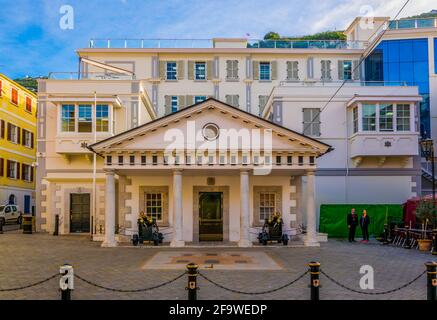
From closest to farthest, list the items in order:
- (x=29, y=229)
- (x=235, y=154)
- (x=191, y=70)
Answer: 1. (x=235, y=154)
2. (x=29, y=229)
3. (x=191, y=70)

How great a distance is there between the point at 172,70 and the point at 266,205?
20.2 m

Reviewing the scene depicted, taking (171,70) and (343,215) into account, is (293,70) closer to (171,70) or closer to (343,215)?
(171,70)

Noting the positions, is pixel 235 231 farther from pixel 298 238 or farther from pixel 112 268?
pixel 112 268

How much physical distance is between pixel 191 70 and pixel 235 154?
67.3 feet

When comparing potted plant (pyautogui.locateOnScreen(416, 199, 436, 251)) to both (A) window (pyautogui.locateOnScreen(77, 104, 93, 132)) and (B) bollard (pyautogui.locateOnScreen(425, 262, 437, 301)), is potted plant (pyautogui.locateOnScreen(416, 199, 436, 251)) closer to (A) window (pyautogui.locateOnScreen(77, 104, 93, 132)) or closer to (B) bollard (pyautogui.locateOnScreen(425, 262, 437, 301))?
(B) bollard (pyautogui.locateOnScreen(425, 262, 437, 301))

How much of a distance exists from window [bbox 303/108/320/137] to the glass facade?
946 centimetres

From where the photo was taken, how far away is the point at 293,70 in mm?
39812

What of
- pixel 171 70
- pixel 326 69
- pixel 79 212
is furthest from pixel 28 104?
pixel 326 69

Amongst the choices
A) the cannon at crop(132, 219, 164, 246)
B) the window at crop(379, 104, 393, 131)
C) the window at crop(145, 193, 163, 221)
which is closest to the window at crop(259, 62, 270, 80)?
the window at crop(379, 104, 393, 131)

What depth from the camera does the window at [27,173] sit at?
144ft

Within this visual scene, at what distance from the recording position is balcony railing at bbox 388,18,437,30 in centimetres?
3509

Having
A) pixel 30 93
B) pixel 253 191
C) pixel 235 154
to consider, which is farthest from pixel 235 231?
pixel 30 93

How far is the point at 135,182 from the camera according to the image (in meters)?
22.8

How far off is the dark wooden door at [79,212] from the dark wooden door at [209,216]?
8202 millimetres
